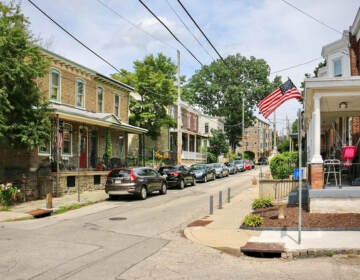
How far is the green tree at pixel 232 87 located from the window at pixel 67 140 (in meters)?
42.6

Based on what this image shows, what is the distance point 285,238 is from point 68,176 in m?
14.3

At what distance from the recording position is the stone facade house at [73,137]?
18938mm

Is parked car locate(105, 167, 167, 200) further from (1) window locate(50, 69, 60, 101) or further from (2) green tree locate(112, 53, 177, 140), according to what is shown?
(2) green tree locate(112, 53, 177, 140)

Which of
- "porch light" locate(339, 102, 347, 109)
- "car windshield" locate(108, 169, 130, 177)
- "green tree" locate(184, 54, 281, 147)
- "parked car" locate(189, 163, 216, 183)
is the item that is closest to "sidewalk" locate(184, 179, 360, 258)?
"porch light" locate(339, 102, 347, 109)

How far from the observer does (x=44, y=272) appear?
22.6 feet

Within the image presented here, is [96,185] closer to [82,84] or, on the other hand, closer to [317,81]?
[82,84]

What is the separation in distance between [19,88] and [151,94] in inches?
815

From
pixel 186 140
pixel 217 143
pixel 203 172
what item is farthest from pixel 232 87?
pixel 203 172

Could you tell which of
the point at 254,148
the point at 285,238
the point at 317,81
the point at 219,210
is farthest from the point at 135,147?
the point at 254,148

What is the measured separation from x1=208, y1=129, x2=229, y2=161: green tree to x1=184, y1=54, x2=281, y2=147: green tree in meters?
11.1

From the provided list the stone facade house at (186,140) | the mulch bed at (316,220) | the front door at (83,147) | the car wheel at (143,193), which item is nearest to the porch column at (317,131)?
the mulch bed at (316,220)

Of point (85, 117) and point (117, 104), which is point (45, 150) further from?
point (117, 104)

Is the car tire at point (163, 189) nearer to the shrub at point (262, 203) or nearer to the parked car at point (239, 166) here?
the shrub at point (262, 203)

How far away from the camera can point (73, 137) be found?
77.8 ft
